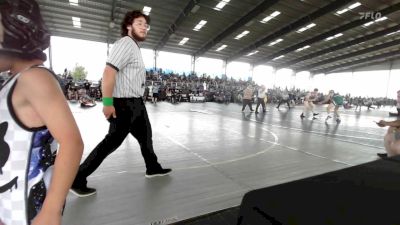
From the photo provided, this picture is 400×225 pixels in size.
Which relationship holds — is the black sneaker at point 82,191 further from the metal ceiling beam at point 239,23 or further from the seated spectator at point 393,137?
the metal ceiling beam at point 239,23

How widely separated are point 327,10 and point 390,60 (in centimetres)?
2319

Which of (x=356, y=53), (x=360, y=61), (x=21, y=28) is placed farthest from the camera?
(x=360, y=61)

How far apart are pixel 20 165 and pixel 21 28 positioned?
0.41m

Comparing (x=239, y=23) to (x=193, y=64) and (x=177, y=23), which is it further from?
(x=193, y=64)

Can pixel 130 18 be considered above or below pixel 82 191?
above

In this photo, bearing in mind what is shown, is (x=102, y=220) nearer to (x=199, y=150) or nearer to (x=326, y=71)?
(x=199, y=150)

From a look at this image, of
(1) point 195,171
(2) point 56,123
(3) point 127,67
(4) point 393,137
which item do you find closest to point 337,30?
(4) point 393,137

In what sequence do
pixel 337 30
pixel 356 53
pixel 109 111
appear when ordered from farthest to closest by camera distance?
pixel 356 53
pixel 337 30
pixel 109 111

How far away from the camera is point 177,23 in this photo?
1812 centimetres

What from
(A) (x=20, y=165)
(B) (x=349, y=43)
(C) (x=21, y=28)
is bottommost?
(A) (x=20, y=165)

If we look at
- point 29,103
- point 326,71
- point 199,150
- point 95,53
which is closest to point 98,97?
point 95,53

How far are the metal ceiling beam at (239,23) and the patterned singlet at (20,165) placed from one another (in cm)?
1558

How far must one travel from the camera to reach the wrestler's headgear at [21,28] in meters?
0.66

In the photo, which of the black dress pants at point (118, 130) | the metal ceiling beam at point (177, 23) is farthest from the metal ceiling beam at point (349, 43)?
the black dress pants at point (118, 130)
